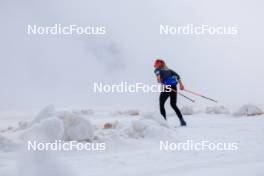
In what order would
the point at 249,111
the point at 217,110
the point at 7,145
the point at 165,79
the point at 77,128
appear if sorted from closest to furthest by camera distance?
the point at 7,145 < the point at 77,128 < the point at 165,79 < the point at 249,111 < the point at 217,110

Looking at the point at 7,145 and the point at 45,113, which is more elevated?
the point at 45,113

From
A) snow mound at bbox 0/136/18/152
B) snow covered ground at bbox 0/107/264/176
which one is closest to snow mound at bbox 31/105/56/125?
snow covered ground at bbox 0/107/264/176

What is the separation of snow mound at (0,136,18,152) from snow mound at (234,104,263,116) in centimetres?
799

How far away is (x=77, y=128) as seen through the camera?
5.29 m

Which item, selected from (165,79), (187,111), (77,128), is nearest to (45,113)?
(77,128)

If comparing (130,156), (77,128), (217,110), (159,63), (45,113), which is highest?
(159,63)

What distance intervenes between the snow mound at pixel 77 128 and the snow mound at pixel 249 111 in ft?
23.1

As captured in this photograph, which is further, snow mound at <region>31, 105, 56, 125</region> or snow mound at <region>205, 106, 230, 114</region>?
snow mound at <region>205, 106, 230, 114</region>

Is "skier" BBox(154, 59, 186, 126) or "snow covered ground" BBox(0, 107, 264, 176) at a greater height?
"skier" BBox(154, 59, 186, 126)

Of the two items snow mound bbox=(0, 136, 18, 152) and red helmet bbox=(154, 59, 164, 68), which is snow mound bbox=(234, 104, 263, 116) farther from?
snow mound bbox=(0, 136, 18, 152)

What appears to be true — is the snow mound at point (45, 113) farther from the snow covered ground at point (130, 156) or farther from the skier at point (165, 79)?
the skier at point (165, 79)

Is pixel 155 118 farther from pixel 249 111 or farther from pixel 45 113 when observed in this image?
pixel 249 111

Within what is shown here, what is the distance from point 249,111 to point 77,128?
719cm

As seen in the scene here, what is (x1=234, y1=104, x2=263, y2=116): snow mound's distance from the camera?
36.4 ft
